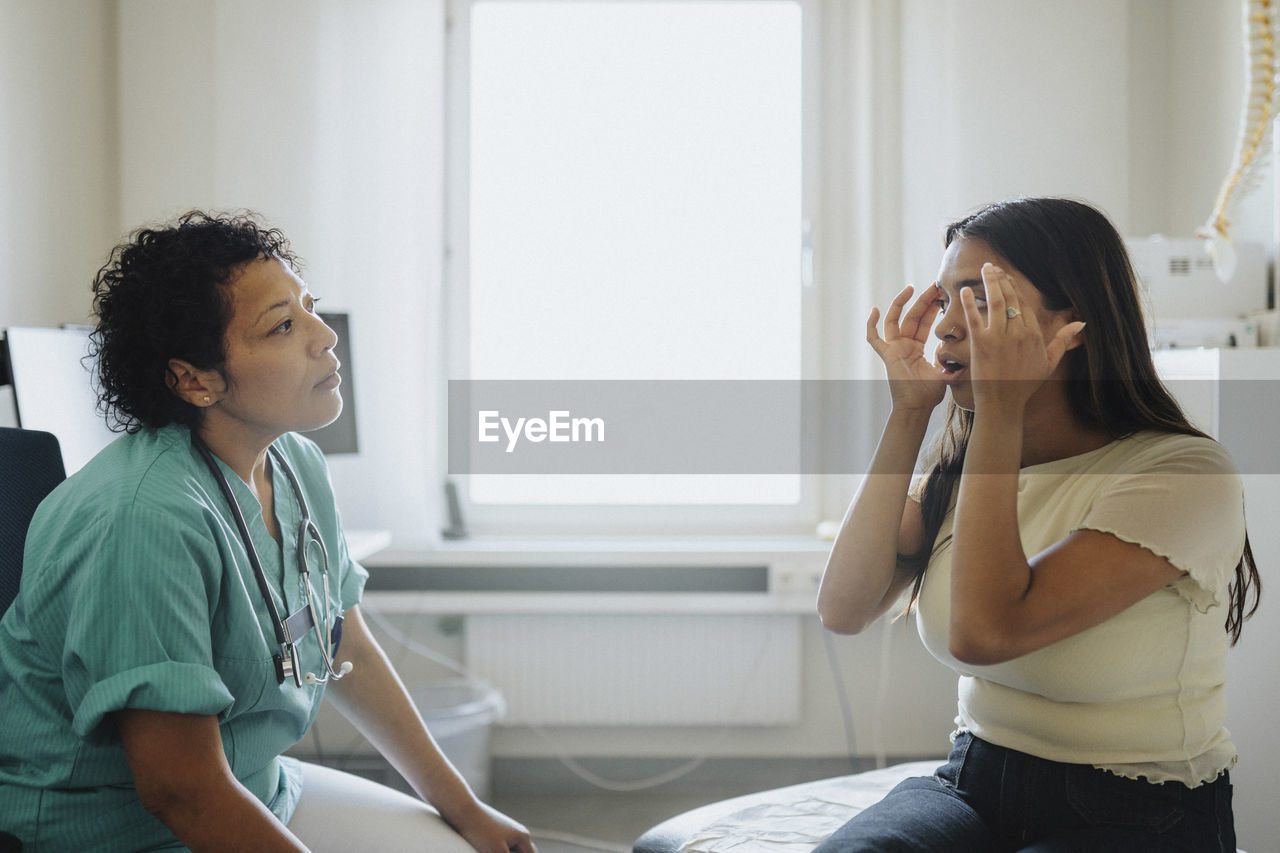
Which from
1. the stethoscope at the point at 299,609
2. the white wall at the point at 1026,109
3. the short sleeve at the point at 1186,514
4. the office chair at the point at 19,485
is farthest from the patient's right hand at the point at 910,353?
the white wall at the point at 1026,109

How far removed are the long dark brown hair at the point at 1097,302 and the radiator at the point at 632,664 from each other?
153cm

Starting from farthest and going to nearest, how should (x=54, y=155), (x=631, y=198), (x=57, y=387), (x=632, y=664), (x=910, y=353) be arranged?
(x=631, y=198) → (x=632, y=664) → (x=54, y=155) → (x=57, y=387) → (x=910, y=353)

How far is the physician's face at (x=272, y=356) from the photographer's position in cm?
108

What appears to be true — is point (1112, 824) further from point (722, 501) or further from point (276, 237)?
point (722, 501)

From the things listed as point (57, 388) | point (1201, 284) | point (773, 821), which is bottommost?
point (773, 821)

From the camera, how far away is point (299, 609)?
3.66ft

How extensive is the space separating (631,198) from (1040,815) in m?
2.02

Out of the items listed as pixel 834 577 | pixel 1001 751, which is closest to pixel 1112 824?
pixel 1001 751

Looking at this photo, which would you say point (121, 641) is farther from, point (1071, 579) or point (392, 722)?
point (1071, 579)

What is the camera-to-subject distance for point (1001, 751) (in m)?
1.08

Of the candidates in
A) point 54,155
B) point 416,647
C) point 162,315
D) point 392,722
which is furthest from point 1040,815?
point 54,155

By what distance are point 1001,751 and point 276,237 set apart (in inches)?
41.9

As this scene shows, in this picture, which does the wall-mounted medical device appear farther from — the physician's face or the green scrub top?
the green scrub top

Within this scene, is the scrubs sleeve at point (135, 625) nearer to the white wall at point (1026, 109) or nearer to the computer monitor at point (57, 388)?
the computer monitor at point (57, 388)
